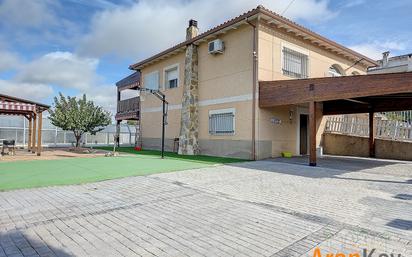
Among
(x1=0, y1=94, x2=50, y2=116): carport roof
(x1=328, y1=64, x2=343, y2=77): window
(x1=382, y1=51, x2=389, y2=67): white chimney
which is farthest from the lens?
(x1=382, y1=51, x2=389, y2=67): white chimney

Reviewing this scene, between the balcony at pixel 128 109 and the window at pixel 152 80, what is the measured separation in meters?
1.98

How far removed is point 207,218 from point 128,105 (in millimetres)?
22147

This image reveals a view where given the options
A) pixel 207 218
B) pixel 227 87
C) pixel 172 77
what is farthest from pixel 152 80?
pixel 207 218

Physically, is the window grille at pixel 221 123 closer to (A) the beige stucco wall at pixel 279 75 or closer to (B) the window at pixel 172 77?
(A) the beige stucco wall at pixel 279 75

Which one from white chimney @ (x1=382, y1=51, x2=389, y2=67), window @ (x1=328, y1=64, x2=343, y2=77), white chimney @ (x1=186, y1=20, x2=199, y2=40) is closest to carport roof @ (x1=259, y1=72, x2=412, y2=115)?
window @ (x1=328, y1=64, x2=343, y2=77)

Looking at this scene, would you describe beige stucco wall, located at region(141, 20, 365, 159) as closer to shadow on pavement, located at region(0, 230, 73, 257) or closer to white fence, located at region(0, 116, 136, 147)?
shadow on pavement, located at region(0, 230, 73, 257)

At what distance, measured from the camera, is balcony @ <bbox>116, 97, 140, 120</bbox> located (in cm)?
2397

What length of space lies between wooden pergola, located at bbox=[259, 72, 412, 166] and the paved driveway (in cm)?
325

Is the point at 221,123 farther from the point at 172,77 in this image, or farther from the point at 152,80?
the point at 152,80

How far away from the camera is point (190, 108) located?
54.3 feet

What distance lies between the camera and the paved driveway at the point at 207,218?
3.42 metres

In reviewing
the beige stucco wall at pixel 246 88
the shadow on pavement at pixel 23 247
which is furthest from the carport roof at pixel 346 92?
the shadow on pavement at pixel 23 247

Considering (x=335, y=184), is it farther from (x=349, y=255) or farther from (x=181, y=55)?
(x=181, y=55)

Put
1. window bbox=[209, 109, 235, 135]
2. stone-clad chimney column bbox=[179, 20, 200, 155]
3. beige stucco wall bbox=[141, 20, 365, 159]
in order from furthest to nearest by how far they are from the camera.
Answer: stone-clad chimney column bbox=[179, 20, 200, 155], window bbox=[209, 109, 235, 135], beige stucco wall bbox=[141, 20, 365, 159]
